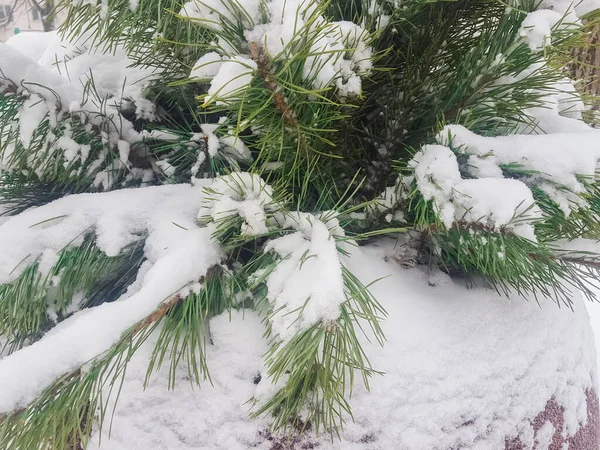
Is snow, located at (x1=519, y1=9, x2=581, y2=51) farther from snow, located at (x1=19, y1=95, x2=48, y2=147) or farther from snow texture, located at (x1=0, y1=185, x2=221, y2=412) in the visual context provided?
snow, located at (x1=19, y1=95, x2=48, y2=147)

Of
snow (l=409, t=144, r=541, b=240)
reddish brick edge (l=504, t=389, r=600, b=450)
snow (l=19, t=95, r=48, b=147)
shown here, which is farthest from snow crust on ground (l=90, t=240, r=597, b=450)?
snow (l=19, t=95, r=48, b=147)

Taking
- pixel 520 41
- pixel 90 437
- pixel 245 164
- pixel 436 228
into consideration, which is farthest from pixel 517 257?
pixel 90 437

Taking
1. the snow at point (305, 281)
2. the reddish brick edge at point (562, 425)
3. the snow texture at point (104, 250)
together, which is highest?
the snow at point (305, 281)

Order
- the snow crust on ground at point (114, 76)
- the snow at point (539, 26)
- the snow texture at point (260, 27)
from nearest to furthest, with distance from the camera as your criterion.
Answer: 1. the snow texture at point (260, 27)
2. the snow at point (539, 26)
3. the snow crust on ground at point (114, 76)

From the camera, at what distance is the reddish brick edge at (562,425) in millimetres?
424

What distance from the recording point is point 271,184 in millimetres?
429

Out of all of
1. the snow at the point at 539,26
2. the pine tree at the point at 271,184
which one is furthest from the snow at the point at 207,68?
the snow at the point at 539,26

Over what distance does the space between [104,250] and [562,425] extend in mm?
484

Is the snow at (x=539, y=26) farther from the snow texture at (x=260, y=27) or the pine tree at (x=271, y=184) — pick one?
the snow texture at (x=260, y=27)

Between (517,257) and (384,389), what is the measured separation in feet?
0.52

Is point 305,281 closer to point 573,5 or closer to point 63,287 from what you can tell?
point 63,287

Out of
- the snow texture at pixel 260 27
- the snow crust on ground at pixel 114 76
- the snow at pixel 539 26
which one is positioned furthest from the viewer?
the snow crust on ground at pixel 114 76

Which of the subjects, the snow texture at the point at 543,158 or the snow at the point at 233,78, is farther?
the snow texture at the point at 543,158

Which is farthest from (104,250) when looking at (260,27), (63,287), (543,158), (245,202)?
(543,158)
